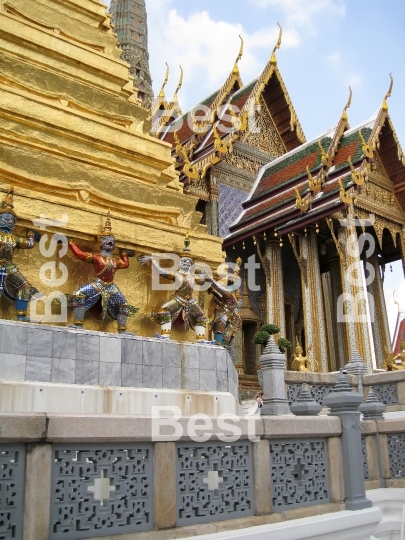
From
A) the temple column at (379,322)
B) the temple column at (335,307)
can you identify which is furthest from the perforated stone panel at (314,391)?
the temple column at (379,322)

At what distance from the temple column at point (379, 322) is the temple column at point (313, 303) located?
2.39m

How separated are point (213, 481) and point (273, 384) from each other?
475 centimetres

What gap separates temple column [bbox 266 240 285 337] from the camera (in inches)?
547

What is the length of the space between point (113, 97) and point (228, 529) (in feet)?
21.2

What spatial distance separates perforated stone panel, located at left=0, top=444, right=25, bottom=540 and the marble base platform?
1984 mm

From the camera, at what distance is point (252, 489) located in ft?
12.2

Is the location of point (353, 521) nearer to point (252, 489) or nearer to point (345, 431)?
point (345, 431)

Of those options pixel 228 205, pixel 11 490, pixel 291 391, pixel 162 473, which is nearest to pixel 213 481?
pixel 162 473

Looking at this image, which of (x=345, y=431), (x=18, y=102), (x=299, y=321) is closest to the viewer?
(x=345, y=431)

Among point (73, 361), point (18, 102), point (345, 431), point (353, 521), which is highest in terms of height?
point (18, 102)

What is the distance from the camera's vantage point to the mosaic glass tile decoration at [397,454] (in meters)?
5.39

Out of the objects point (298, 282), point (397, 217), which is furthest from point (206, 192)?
point (397, 217)

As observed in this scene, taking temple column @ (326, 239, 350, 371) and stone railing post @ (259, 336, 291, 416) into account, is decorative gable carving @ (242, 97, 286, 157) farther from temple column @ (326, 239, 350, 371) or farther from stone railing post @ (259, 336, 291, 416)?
stone railing post @ (259, 336, 291, 416)

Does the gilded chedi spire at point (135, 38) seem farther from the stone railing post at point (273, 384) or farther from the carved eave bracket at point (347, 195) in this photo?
the stone railing post at point (273, 384)
